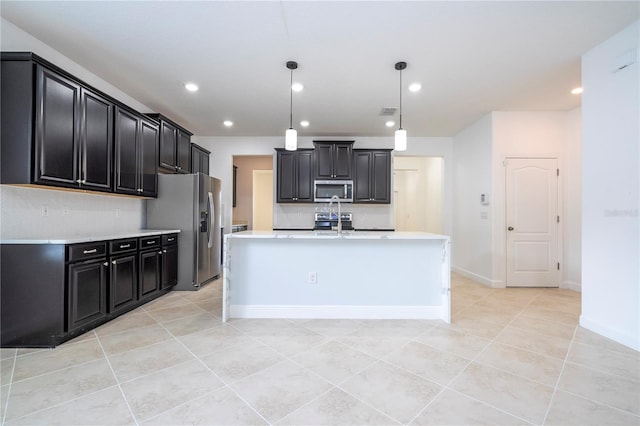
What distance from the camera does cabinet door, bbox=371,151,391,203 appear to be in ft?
17.5

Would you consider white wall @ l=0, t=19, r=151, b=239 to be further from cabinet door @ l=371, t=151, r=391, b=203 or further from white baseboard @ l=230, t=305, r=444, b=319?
cabinet door @ l=371, t=151, r=391, b=203

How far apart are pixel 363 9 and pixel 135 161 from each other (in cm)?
304

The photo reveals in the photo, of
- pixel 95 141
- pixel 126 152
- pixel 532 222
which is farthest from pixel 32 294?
pixel 532 222

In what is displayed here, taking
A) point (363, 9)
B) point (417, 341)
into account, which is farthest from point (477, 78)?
point (417, 341)

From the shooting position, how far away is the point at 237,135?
5.68 metres

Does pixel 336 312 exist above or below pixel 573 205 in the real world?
below

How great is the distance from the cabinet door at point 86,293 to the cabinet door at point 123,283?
0.29ft

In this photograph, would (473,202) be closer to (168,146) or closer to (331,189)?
(331,189)

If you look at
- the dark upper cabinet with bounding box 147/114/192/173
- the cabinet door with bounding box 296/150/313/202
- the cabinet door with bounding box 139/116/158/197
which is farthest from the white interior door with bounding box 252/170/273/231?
the cabinet door with bounding box 139/116/158/197

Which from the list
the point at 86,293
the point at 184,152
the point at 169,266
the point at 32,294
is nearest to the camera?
the point at 32,294

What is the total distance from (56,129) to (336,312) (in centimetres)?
305

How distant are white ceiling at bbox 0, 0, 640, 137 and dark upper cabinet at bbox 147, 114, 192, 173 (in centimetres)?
30

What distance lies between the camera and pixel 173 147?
4266mm

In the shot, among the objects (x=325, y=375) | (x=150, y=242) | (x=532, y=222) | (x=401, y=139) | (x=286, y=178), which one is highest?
(x=401, y=139)
